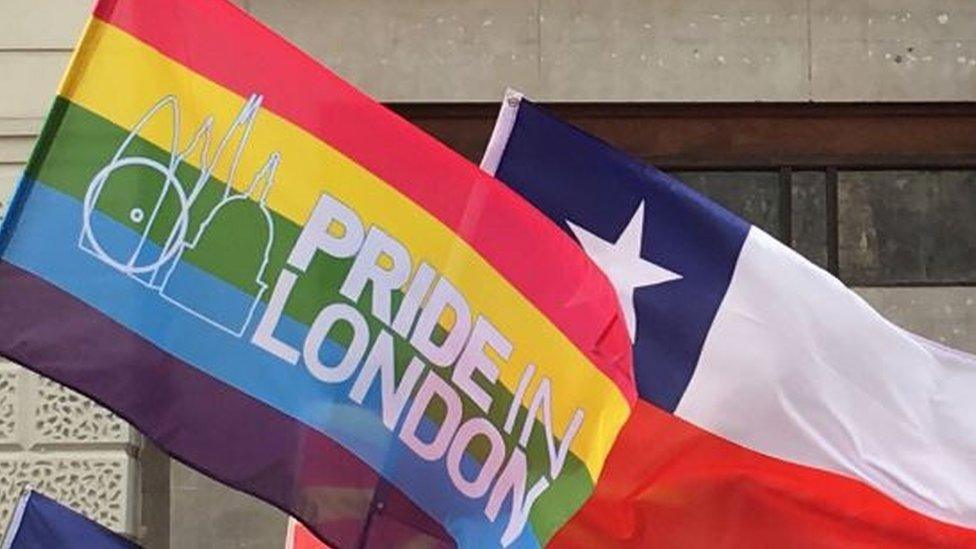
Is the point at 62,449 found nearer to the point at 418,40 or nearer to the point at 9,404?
the point at 9,404

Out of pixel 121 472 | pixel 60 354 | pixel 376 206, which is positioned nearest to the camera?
pixel 60 354

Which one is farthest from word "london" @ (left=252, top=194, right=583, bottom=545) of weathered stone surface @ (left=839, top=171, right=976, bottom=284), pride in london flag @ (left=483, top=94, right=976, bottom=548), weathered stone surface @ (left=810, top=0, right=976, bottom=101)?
weathered stone surface @ (left=810, top=0, right=976, bottom=101)

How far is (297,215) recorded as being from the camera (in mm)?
5734

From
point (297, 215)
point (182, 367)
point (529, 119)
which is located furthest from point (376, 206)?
point (529, 119)

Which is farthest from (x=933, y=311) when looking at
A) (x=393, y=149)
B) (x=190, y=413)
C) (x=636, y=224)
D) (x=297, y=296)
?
(x=190, y=413)

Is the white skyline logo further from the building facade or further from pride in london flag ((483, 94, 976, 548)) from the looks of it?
the building facade

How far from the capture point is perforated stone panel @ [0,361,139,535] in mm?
9086

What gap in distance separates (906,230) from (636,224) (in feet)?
9.45

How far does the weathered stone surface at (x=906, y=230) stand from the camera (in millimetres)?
9594

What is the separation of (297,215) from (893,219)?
449 cm

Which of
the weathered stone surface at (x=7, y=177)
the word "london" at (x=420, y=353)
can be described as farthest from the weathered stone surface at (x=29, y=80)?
the word "london" at (x=420, y=353)

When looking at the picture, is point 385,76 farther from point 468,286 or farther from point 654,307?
point 468,286

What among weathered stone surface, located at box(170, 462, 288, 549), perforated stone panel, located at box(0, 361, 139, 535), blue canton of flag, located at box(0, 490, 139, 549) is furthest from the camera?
weathered stone surface, located at box(170, 462, 288, 549)

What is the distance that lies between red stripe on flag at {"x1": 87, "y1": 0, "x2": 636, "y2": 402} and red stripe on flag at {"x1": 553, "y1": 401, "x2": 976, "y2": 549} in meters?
0.93
